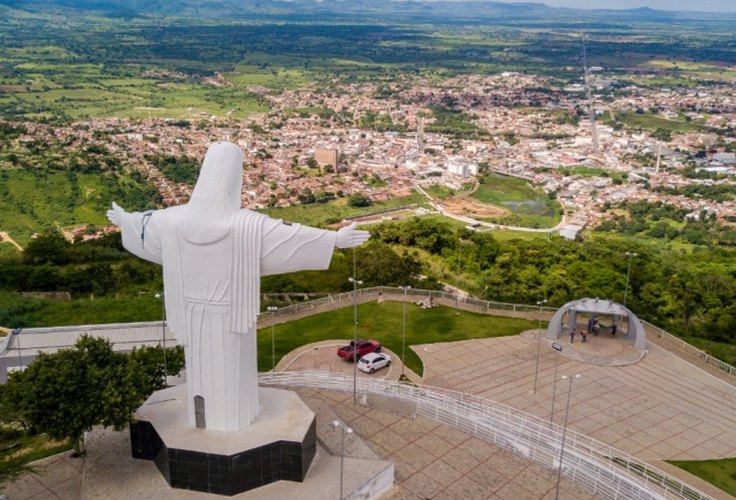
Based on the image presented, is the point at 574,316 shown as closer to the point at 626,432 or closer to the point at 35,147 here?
the point at 626,432

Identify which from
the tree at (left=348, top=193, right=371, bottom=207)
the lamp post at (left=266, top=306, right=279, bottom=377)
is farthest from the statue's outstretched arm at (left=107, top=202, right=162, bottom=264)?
the tree at (left=348, top=193, right=371, bottom=207)

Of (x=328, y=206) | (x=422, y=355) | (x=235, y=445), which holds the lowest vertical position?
(x=328, y=206)

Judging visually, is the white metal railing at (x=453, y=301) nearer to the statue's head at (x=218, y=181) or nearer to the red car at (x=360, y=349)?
the red car at (x=360, y=349)

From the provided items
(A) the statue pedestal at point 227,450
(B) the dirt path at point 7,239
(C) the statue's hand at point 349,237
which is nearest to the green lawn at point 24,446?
(A) the statue pedestal at point 227,450

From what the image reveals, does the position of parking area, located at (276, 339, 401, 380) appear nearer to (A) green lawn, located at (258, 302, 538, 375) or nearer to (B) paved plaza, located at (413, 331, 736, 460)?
(A) green lawn, located at (258, 302, 538, 375)

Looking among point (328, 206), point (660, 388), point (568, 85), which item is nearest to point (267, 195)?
point (328, 206)

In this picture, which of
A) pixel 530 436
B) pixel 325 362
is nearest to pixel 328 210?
pixel 325 362
